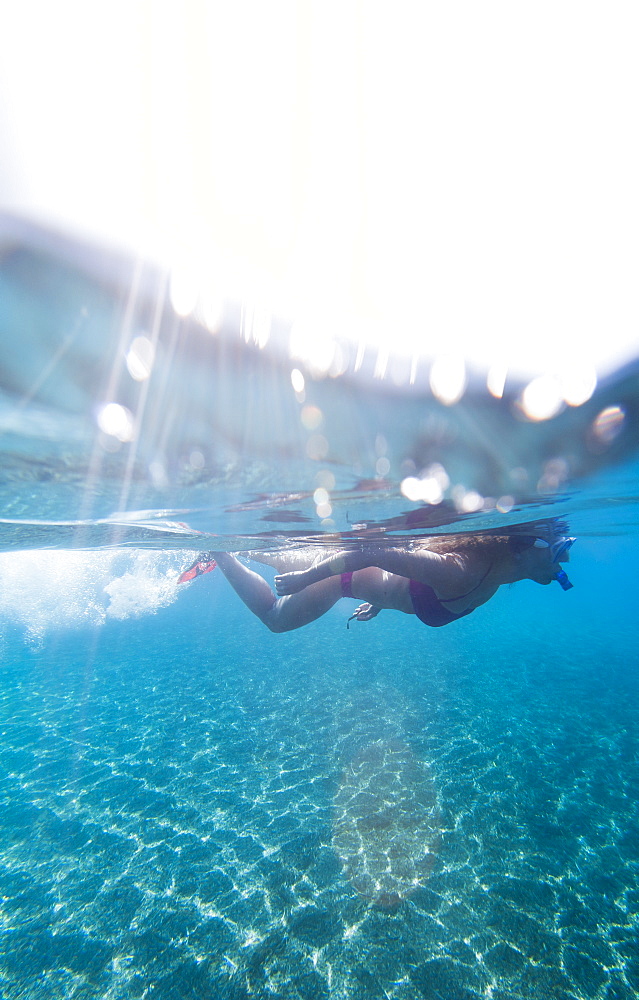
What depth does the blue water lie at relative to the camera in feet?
17.8

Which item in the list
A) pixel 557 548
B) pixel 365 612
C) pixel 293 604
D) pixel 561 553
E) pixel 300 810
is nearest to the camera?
pixel 557 548

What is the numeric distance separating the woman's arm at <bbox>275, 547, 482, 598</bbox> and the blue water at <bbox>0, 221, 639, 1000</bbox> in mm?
1353

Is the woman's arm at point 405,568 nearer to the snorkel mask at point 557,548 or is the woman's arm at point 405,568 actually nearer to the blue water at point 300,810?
the snorkel mask at point 557,548

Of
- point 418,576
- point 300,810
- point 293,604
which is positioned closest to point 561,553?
point 418,576

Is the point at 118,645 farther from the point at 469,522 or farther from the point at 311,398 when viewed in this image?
the point at 311,398

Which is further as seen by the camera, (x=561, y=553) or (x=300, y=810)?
(x=300, y=810)

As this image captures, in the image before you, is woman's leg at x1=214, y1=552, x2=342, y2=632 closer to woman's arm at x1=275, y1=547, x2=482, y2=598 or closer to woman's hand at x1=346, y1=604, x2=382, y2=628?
woman's arm at x1=275, y1=547, x2=482, y2=598

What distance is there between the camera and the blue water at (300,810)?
541 cm

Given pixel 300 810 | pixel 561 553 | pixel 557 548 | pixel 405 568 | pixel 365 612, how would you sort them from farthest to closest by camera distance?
1. pixel 300 810
2. pixel 365 612
3. pixel 561 553
4. pixel 557 548
5. pixel 405 568

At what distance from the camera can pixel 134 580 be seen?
53469 millimetres

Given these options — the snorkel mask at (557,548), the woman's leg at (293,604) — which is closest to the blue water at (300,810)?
the snorkel mask at (557,548)

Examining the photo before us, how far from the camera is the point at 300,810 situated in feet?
28.7

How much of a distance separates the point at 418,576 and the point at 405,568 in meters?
0.23

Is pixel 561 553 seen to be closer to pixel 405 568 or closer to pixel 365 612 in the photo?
pixel 405 568
